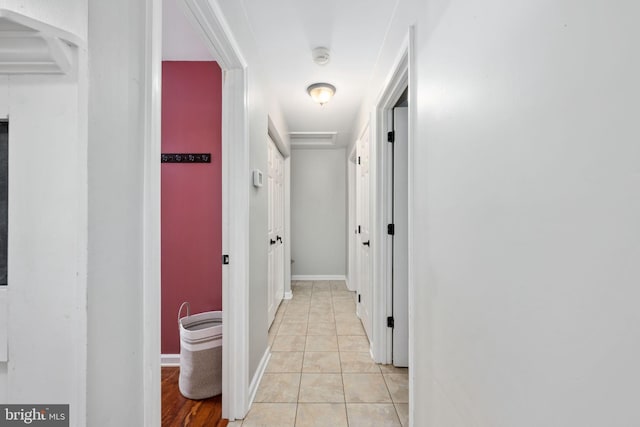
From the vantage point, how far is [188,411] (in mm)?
1800

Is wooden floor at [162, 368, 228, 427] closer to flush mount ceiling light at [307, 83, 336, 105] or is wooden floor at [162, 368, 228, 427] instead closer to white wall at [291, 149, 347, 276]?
flush mount ceiling light at [307, 83, 336, 105]

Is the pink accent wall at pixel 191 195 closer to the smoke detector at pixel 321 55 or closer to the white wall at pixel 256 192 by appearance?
the white wall at pixel 256 192

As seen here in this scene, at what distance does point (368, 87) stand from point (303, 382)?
2.62 metres

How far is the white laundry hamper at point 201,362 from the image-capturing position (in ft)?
6.13

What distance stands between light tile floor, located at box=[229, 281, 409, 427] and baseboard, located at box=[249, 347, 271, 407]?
0.11 ft

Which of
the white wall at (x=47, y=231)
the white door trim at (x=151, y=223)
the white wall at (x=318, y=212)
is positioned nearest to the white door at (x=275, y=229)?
the white wall at (x=318, y=212)

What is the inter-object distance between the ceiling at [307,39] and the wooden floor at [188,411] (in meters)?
2.30

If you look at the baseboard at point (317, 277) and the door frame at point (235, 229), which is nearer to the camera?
the door frame at point (235, 229)

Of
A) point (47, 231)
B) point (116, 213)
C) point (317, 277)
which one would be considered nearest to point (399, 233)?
point (116, 213)

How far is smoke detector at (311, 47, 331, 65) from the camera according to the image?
2.17 m

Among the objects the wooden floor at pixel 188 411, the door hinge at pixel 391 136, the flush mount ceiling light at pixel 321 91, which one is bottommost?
the wooden floor at pixel 188 411

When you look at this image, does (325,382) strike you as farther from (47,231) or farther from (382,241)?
(47,231)

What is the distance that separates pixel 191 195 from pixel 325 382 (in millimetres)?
1823

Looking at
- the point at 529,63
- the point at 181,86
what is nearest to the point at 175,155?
the point at 181,86
